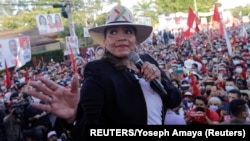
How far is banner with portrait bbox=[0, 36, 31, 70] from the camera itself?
10.4m

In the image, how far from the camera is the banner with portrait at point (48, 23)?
52.3 ft

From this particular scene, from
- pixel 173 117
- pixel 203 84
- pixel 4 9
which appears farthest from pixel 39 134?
pixel 4 9

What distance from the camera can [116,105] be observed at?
1.58m

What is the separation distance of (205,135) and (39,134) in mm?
3657

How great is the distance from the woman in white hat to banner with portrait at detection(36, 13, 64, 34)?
1456 centimetres

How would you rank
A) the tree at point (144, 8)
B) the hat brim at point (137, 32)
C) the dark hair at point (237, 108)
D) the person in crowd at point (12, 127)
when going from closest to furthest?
the hat brim at point (137, 32) < the dark hair at point (237, 108) < the person in crowd at point (12, 127) < the tree at point (144, 8)

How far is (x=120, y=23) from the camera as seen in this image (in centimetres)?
171

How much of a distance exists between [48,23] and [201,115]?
520 inches

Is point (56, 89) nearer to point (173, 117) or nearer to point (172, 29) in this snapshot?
point (173, 117)

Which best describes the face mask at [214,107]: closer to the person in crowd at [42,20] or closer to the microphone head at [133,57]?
the microphone head at [133,57]

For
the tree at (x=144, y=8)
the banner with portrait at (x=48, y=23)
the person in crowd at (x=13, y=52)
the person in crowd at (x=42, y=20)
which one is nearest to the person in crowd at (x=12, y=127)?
the person in crowd at (x=13, y=52)

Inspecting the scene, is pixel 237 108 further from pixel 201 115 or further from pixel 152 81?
pixel 152 81

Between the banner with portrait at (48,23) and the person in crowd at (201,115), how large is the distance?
12.2 meters

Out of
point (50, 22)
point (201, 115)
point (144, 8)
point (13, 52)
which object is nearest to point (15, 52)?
point (13, 52)
